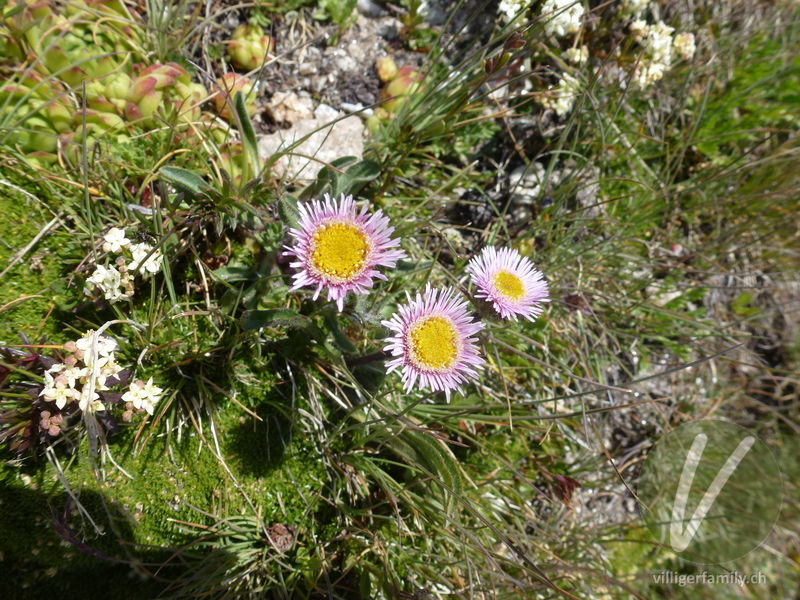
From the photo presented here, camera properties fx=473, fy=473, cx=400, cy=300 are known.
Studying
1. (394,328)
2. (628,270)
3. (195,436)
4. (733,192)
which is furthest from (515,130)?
(195,436)

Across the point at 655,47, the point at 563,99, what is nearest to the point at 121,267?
the point at 563,99

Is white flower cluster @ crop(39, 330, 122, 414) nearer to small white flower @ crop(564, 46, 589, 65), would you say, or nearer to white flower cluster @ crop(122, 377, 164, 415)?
white flower cluster @ crop(122, 377, 164, 415)

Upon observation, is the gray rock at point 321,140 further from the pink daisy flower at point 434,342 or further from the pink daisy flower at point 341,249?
the pink daisy flower at point 434,342

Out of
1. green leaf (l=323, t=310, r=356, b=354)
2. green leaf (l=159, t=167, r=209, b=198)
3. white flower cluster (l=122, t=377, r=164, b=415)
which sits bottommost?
white flower cluster (l=122, t=377, r=164, b=415)

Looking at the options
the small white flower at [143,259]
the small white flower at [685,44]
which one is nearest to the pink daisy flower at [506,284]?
the small white flower at [143,259]

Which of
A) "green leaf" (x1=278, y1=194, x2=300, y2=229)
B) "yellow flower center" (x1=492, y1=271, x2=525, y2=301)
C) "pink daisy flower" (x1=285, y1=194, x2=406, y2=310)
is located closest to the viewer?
"pink daisy flower" (x1=285, y1=194, x2=406, y2=310)

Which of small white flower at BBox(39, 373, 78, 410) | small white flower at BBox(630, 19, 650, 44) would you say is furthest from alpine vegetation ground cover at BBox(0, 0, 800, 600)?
small white flower at BBox(630, 19, 650, 44)

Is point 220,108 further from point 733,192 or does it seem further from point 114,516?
point 733,192
